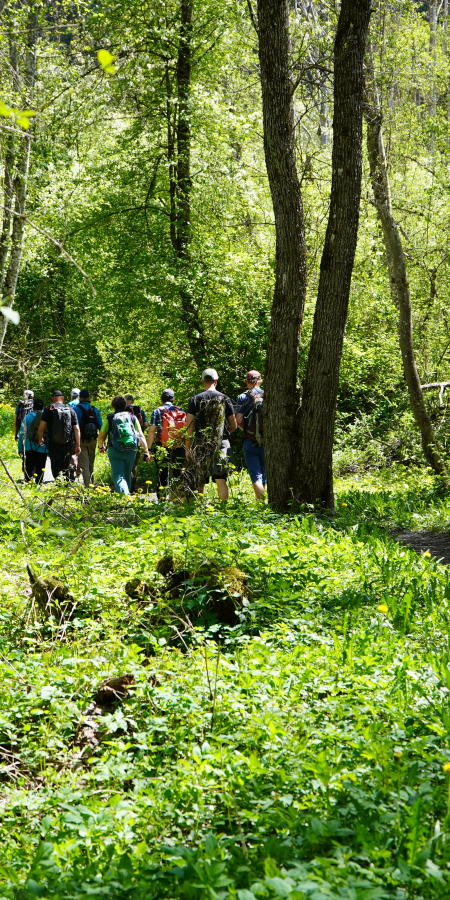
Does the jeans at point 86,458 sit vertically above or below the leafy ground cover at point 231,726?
above

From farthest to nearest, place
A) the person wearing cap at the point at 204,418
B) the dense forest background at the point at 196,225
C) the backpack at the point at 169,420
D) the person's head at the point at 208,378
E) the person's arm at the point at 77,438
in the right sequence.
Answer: the dense forest background at the point at 196,225, the person's arm at the point at 77,438, the backpack at the point at 169,420, the person's head at the point at 208,378, the person wearing cap at the point at 204,418

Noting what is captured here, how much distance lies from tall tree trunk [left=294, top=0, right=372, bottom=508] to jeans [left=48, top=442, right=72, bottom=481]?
4.73 metres

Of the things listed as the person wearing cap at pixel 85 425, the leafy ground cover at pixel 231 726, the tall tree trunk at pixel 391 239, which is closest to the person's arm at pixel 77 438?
the person wearing cap at pixel 85 425

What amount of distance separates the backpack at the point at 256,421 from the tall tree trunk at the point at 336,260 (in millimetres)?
1276

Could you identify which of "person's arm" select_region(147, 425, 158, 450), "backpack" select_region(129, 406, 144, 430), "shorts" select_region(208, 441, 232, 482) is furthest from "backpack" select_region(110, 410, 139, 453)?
"shorts" select_region(208, 441, 232, 482)

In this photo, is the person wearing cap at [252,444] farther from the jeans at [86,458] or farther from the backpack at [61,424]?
the jeans at [86,458]

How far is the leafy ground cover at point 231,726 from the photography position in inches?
100.0

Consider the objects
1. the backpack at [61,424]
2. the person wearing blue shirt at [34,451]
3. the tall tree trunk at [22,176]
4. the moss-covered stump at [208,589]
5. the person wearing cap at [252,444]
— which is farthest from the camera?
the tall tree trunk at [22,176]

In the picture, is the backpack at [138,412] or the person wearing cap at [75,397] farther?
the person wearing cap at [75,397]

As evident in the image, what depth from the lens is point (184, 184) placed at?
15.5 meters

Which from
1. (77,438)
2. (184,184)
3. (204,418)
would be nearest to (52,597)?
(204,418)

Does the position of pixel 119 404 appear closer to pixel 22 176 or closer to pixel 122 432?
pixel 122 432

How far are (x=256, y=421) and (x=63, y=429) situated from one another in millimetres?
3452

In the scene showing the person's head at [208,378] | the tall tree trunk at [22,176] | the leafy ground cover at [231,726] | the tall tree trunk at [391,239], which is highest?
the tall tree trunk at [22,176]
